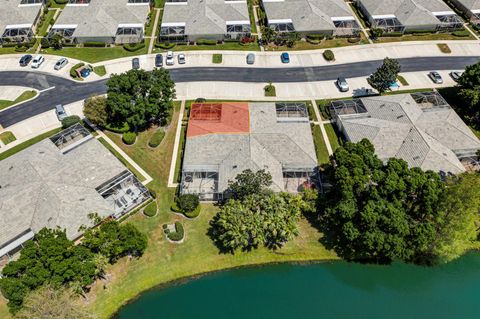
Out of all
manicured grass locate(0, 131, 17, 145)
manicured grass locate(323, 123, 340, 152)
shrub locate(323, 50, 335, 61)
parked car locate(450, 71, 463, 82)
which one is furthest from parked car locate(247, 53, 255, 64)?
manicured grass locate(0, 131, 17, 145)

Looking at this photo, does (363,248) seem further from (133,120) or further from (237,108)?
(133,120)

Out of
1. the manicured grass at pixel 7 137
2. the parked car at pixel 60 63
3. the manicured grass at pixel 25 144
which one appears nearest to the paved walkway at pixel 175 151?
the manicured grass at pixel 25 144

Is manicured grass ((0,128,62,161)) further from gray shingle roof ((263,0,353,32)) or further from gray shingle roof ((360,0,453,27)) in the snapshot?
gray shingle roof ((360,0,453,27))

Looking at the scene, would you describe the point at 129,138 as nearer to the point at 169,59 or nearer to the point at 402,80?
the point at 169,59

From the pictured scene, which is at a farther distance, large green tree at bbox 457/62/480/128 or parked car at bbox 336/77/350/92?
parked car at bbox 336/77/350/92

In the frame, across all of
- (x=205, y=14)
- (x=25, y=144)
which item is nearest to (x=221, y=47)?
(x=205, y=14)

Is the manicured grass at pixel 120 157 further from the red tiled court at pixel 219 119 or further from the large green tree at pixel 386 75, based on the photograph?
the large green tree at pixel 386 75

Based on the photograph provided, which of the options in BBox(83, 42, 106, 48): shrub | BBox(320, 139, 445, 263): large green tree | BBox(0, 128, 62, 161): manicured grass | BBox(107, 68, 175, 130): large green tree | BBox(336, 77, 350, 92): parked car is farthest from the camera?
BBox(83, 42, 106, 48): shrub
